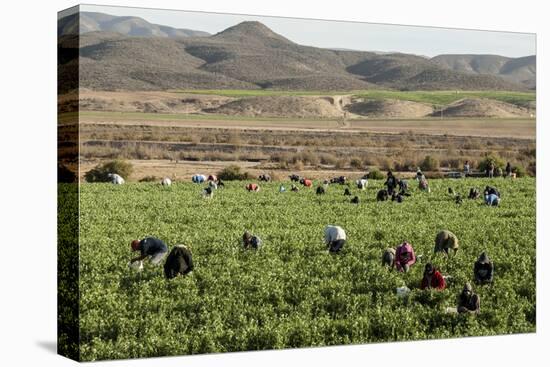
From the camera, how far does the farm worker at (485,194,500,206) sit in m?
17.6

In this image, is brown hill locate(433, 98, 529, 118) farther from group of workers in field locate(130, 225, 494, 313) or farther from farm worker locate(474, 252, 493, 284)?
farm worker locate(474, 252, 493, 284)

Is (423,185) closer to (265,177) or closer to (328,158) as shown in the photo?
(328,158)

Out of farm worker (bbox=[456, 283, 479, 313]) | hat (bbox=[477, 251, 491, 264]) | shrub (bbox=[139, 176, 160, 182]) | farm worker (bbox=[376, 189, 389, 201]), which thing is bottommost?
farm worker (bbox=[456, 283, 479, 313])

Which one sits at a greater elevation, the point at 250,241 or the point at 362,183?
the point at 362,183

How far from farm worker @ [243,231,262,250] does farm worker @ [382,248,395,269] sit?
201 centimetres

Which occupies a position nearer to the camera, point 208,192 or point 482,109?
point 208,192

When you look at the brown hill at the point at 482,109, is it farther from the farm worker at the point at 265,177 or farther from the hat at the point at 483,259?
the farm worker at the point at 265,177

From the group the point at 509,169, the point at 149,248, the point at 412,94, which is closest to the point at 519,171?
the point at 509,169

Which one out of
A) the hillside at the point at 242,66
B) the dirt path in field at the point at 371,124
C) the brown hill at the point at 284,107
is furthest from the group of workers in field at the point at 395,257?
the hillside at the point at 242,66

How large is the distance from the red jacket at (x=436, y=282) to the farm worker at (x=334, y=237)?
136cm

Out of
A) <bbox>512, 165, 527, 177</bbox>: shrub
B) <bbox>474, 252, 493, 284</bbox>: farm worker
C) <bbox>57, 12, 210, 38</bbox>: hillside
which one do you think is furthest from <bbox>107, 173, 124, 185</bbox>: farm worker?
<bbox>512, 165, 527, 177</bbox>: shrub

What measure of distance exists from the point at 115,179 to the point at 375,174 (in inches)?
164

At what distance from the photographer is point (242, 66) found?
15883mm

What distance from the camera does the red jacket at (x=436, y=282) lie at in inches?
621
